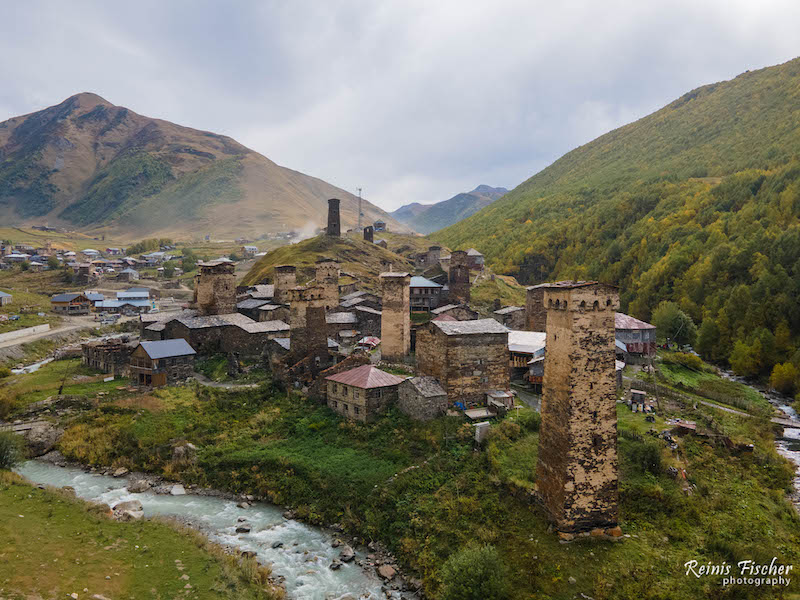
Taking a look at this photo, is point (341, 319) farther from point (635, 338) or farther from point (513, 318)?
point (635, 338)

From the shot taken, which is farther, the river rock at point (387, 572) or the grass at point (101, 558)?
the river rock at point (387, 572)

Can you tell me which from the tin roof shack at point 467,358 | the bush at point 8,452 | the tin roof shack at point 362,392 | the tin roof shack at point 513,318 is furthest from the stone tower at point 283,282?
the bush at point 8,452

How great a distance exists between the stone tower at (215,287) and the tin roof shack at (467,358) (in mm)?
23372

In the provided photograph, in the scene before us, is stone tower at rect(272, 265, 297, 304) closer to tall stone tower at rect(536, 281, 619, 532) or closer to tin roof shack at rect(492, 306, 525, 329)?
tin roof shack at rect(492, 306, 525, 329)

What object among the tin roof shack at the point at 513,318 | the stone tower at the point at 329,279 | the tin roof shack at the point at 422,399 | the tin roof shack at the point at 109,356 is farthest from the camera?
the stone tower at the point at 329,279

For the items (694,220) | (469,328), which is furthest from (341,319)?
(694,220)

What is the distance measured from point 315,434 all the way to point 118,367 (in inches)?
780

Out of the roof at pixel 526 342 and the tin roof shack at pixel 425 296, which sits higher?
the tin roof shack at pixel 425 296

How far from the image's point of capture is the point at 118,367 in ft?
123

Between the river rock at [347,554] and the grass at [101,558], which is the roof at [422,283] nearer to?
the river rock at [347,554]

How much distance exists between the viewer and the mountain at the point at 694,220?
48344 millimetres

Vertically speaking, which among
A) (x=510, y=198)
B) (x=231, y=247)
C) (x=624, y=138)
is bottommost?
(x=231, y=247)

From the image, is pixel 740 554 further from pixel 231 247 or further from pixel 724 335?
pixel 231 247

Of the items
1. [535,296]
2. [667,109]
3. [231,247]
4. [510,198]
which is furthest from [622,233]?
[231,247]
